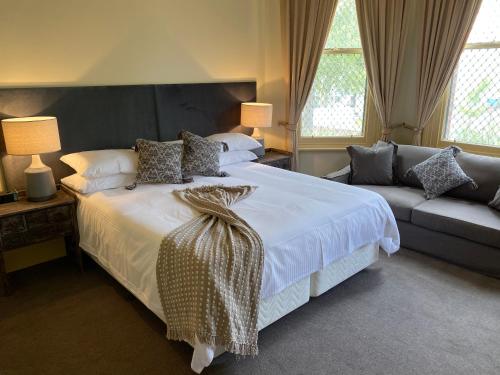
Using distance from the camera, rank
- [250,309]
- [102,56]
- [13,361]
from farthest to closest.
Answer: [102,56] → [13,361] → [250,309]

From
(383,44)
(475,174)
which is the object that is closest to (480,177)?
(475,174)

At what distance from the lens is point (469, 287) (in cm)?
261

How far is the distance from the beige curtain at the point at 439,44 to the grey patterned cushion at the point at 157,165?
Result: 2.54 m

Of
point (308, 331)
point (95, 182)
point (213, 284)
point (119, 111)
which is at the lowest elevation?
point (308, 331)

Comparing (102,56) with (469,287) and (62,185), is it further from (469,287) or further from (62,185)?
(469,287)

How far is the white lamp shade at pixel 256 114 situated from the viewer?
384cm

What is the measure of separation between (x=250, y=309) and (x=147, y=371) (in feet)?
2.09

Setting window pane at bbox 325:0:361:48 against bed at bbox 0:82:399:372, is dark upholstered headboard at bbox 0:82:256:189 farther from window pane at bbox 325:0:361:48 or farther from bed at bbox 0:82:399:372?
window pane at bbox 325:0:361:48

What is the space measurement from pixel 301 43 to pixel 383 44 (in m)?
0.84

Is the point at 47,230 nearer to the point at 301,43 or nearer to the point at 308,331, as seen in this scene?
the point at 308,331

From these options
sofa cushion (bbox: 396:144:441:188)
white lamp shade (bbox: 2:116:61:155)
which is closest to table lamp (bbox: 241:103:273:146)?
sofa cushion (bbox: 396:144:441:188)

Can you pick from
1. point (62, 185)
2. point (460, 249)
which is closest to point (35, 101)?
point (62, 185)

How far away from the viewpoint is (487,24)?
11.1 ft

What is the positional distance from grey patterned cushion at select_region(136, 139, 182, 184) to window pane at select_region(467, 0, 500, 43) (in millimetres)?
2929
